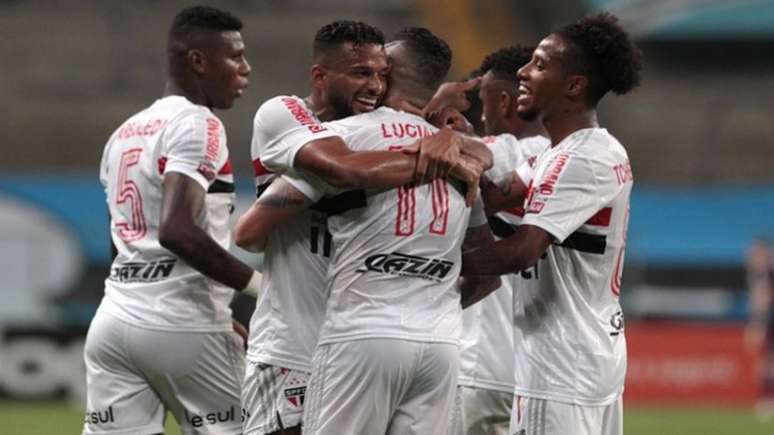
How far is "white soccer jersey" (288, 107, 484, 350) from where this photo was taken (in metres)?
5.28

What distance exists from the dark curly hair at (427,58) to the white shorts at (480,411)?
64.7 inches

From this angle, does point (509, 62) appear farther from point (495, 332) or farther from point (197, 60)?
point (197, 60)

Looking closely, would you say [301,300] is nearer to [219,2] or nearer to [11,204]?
[11,204]

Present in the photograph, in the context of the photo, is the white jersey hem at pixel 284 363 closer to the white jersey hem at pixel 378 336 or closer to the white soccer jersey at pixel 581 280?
the white jersey hem at pixel 378 336

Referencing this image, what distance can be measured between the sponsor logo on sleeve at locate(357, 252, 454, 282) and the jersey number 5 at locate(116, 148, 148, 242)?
158 cm

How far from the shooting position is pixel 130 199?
21.6 ft

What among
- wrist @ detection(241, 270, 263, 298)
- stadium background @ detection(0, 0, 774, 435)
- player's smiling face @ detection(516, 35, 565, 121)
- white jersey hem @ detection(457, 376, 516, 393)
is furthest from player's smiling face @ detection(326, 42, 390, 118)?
stadium background @ detection(0, 0, 774, 435)

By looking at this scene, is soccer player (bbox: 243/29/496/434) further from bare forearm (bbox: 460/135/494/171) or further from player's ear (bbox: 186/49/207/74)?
player's ear (bbox: 186/49/207/74)

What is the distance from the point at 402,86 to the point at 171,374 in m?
1.76

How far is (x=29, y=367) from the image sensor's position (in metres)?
15.2

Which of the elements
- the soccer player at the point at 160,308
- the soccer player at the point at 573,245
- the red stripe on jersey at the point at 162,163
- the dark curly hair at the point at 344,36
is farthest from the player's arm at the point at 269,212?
the red stripe on jersey at the point at 162,163

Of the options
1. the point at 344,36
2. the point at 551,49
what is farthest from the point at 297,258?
the point at 551,49

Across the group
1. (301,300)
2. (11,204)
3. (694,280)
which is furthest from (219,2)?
(301,300)

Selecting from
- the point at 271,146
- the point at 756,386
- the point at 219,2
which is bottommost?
the point at 756,386
